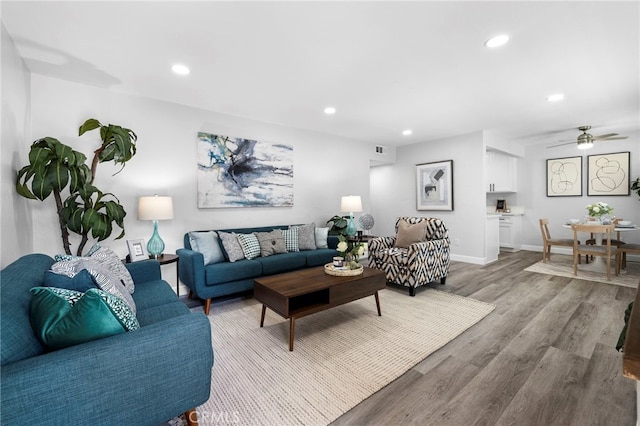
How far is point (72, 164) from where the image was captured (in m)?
2.38

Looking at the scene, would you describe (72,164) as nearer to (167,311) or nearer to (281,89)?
(167,311)

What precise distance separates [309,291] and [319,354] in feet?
1.60

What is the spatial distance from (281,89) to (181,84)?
43.0 inches

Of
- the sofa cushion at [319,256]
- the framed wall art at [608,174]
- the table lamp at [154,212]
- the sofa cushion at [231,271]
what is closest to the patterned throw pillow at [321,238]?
the sofa cushion at [319,256]

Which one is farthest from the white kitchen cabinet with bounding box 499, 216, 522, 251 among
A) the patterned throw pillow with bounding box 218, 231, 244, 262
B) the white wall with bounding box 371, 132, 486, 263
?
the patterned throw pillow with bounding box 218, 231, 244, 262

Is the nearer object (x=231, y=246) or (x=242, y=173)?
(x=231, y=246)

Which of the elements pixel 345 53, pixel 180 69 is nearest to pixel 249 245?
pixel 180 69

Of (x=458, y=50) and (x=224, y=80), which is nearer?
(x=458, y=50)

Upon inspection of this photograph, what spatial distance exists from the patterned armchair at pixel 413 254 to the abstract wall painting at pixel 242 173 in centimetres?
180

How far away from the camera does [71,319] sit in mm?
1113

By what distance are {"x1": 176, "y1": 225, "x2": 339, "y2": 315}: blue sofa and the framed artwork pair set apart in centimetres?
592

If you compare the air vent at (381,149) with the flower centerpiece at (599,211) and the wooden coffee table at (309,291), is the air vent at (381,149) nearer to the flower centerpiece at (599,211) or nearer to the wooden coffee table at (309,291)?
the flower centerpiece at (599,211)

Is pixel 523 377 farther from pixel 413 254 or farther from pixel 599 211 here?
pixel 599 211

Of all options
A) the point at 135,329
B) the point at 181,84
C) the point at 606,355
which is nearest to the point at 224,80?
the point at 181,84
